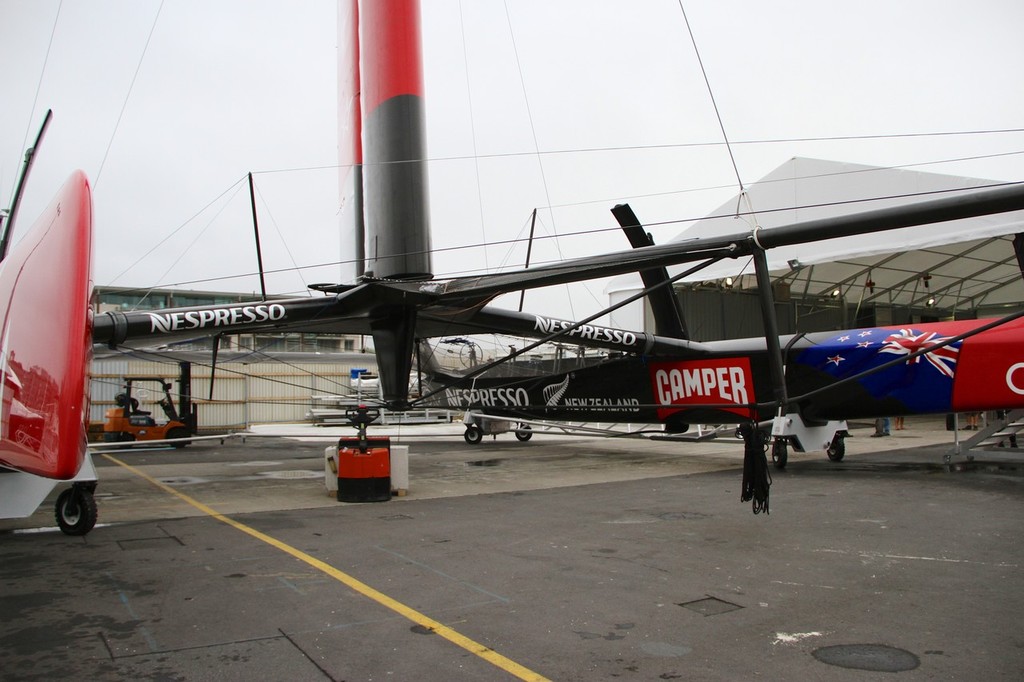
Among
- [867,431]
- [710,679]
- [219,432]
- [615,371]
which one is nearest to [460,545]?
[710,679]

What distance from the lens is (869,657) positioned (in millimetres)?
4117

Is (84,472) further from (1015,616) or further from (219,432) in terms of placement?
(219,432)

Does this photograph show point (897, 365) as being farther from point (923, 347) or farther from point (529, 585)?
point (529, 585)

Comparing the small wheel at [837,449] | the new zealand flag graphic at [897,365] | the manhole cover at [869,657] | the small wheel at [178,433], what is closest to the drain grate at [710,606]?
the manhole cover at [869,657]

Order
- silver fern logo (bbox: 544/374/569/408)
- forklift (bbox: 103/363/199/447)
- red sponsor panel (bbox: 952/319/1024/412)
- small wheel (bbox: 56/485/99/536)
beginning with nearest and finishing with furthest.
→ small wheel (bbox: 56/485/99/536) < red sponsor panel (bbox: 952/319/1024/412) < silver fern logo (bbox: 544/374/569/408) < forklift (bbox: 103/363/199/447)

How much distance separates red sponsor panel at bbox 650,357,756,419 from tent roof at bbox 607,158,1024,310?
6.44 ft

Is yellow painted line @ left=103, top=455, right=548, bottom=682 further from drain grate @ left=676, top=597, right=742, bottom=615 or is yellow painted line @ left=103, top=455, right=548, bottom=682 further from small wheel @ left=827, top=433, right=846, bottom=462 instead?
small wheel @ left=827, top=433, right=846, bottom=462

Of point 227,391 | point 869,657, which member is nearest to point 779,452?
point 869,657

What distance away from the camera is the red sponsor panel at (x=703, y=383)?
12.9m

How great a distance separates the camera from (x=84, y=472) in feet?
26.9

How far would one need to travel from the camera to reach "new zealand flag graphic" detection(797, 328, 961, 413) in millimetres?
11250

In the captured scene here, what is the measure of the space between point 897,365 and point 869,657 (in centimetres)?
837

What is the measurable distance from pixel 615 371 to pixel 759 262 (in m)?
9.67

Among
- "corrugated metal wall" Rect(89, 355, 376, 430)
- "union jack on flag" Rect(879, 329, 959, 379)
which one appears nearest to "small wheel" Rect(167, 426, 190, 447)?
"corrugated metal wall" Rect(89, 355, 376, 430)
